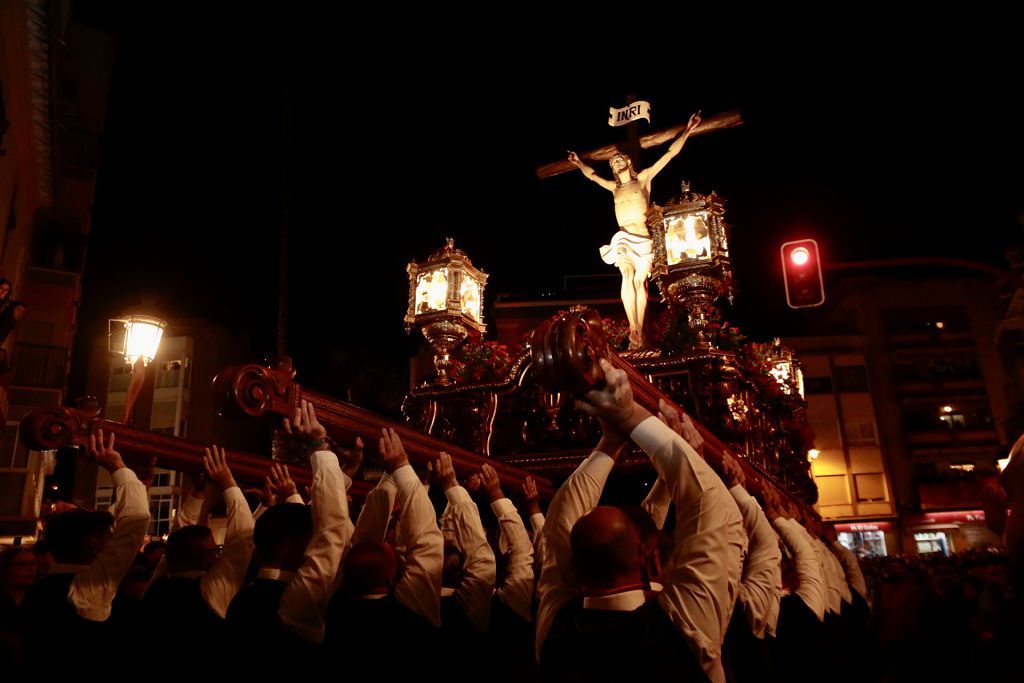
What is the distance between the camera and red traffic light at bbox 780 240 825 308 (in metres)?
11.0

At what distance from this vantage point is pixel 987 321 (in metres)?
39.6

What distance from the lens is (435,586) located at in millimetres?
3797

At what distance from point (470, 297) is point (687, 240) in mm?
2356

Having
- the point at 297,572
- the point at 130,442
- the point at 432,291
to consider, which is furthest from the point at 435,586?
the point at 432,291

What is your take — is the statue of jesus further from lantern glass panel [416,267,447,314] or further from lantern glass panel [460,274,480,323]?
lantern glass panel [416,267,447,314]

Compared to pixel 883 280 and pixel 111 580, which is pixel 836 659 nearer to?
pixel 111 580

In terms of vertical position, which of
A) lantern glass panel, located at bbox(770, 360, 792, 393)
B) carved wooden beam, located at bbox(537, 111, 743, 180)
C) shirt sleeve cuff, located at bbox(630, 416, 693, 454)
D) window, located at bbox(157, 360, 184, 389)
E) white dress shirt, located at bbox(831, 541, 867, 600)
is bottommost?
white dress shirt, located at bbox(831, 541, 867, 600)

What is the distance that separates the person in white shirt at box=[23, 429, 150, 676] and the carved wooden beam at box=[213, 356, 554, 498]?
1.40m

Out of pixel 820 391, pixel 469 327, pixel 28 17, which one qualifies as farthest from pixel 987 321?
pixel 28 17

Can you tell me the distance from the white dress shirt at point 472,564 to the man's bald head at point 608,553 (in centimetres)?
142

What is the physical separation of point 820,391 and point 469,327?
34.2 metres

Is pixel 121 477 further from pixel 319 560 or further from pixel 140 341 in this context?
pixel 140 341

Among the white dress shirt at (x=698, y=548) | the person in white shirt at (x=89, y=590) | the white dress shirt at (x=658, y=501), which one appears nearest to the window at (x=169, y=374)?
the person in white shirt at (x=89, y=590)

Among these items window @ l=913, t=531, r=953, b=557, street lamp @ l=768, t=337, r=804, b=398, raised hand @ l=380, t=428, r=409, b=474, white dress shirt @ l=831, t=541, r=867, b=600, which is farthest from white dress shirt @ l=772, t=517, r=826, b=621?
window @ l=913, t=531, r=953, b=557
